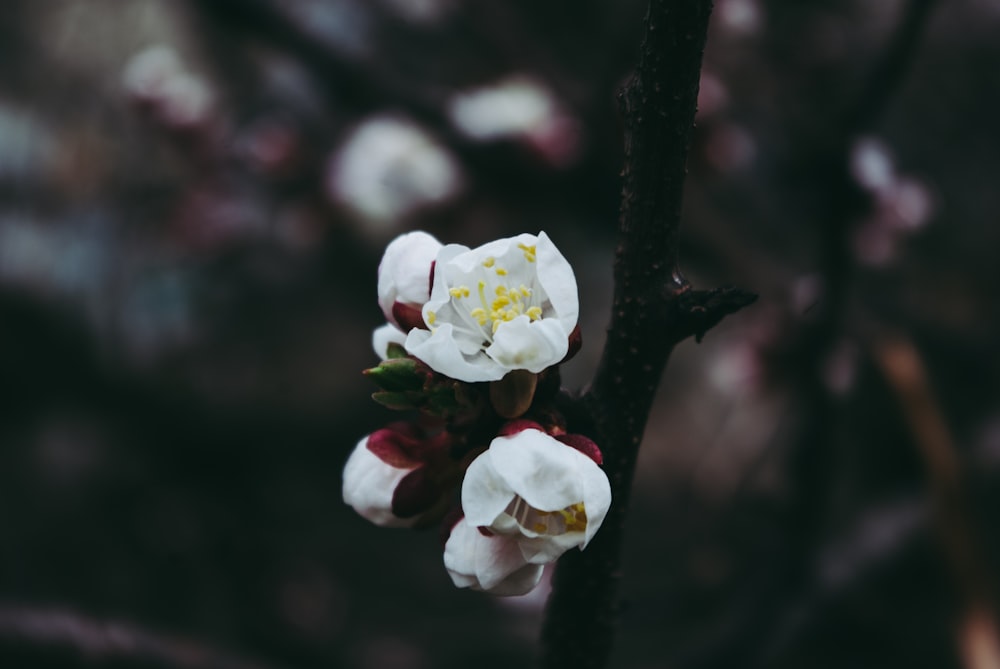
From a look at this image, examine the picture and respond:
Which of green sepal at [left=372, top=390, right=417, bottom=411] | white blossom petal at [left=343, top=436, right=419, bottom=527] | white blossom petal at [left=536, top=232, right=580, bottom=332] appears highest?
white blossom petal at [left=536, top=232, right=580, bottom=332]

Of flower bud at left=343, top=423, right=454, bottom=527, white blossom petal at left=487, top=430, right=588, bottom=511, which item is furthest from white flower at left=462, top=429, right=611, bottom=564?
flower bud at left=343, top=423, right=454, bottom=527

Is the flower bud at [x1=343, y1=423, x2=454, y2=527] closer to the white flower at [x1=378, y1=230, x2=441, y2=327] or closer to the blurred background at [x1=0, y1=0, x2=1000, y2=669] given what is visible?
the white flower at [x1=378, y1=230, x2=441, y2=327]

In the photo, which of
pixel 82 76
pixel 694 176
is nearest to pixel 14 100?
pixel 82 76

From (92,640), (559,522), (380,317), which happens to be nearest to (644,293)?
(559,522)

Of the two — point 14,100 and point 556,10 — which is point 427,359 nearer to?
point 556,10

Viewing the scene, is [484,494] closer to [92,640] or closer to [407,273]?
[407,273]

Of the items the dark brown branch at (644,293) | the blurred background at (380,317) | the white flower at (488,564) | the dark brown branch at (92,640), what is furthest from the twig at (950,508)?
the dark brown branch at (92,640)
